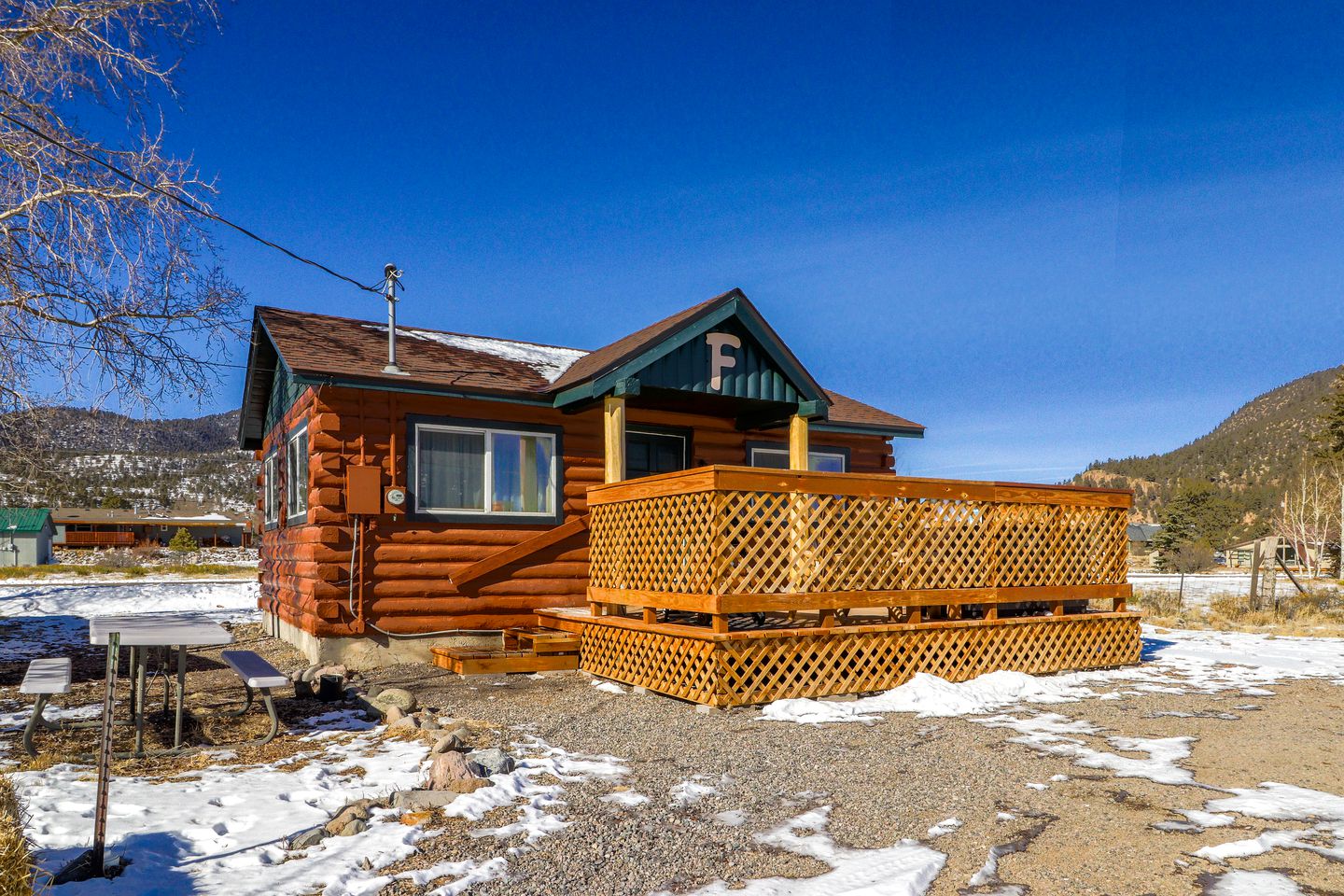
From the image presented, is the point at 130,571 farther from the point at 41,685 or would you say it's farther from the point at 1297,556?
the point at 1297,556

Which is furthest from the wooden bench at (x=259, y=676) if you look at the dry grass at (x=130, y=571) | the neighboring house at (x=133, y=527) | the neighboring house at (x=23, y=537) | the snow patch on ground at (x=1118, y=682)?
the neighboring house at (x=133, y=527)

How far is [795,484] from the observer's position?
28.3 feet

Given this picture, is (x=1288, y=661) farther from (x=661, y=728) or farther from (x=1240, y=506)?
(x=1240, y=506)

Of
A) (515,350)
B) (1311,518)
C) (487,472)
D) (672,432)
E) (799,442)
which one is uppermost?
(515,350)

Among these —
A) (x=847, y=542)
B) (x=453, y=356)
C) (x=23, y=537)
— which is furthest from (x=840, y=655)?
(x=23, y=537)

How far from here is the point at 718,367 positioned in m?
10.9

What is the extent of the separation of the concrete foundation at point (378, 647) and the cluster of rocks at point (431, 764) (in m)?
2.47

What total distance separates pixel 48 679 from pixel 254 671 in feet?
3.86

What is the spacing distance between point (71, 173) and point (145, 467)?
117 meters

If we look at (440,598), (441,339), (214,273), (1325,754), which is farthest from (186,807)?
(441,339)

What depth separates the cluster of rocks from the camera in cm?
429

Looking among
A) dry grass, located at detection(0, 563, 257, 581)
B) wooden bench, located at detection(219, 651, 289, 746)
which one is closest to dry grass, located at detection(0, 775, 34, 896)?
wooden bench, located at detection(219, 651, 289, 746)

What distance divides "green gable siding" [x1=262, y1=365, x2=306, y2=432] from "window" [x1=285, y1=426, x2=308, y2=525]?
1.99ft

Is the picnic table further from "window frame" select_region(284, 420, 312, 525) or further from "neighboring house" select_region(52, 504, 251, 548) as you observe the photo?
"neighboring house" select_region(52, 504, 251, 548)
